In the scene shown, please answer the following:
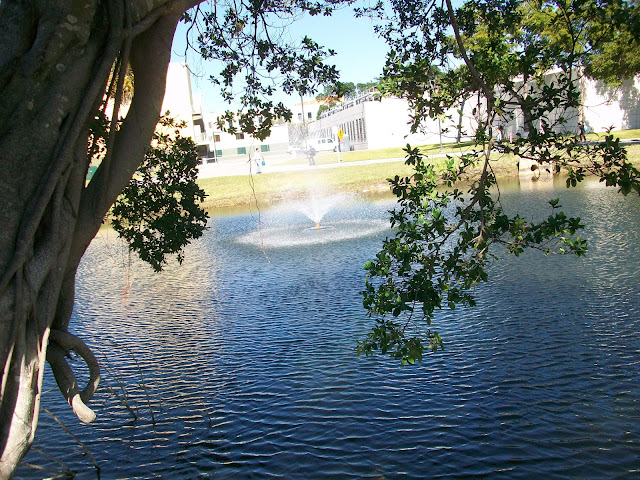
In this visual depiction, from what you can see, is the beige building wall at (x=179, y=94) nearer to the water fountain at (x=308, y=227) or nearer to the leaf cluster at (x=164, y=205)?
the water fountain at (x=308, y=227)

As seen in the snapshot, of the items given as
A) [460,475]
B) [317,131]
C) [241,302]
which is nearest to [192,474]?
[460,475]

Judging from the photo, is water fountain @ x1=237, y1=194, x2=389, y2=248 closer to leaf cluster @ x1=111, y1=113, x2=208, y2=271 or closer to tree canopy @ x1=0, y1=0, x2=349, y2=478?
leaf cluster @ x1=111, y1=113, x2=208, y2=271

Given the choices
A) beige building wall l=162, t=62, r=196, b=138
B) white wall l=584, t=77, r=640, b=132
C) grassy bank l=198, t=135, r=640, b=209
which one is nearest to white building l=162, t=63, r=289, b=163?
beige building wall l=162, t=62, r=196, b=138

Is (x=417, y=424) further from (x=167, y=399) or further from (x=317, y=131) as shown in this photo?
(x=317, y=131)

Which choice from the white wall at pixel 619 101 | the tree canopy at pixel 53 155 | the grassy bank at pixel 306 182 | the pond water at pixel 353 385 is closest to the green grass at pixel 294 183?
the grassy bank at pixel 306 182

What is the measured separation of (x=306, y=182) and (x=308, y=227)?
11.3 metres

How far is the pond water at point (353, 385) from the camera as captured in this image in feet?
19.0

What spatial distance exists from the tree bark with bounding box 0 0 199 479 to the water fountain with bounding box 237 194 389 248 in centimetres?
1078

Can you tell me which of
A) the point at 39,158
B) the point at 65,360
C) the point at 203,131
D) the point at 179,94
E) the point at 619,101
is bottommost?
the point at 65,360

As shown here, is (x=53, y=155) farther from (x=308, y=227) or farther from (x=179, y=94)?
(x=179, y=94)

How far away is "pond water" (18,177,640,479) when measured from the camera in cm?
579

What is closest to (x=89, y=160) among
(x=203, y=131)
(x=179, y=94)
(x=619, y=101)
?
(x=619, y=101)

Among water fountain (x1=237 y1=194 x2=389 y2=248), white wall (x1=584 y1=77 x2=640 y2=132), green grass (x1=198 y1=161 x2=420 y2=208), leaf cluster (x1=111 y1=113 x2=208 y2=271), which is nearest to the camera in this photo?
leaf cluster (x1=111 y1=113 x2=208 y2=271)

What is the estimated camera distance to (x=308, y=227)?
2019 cm
